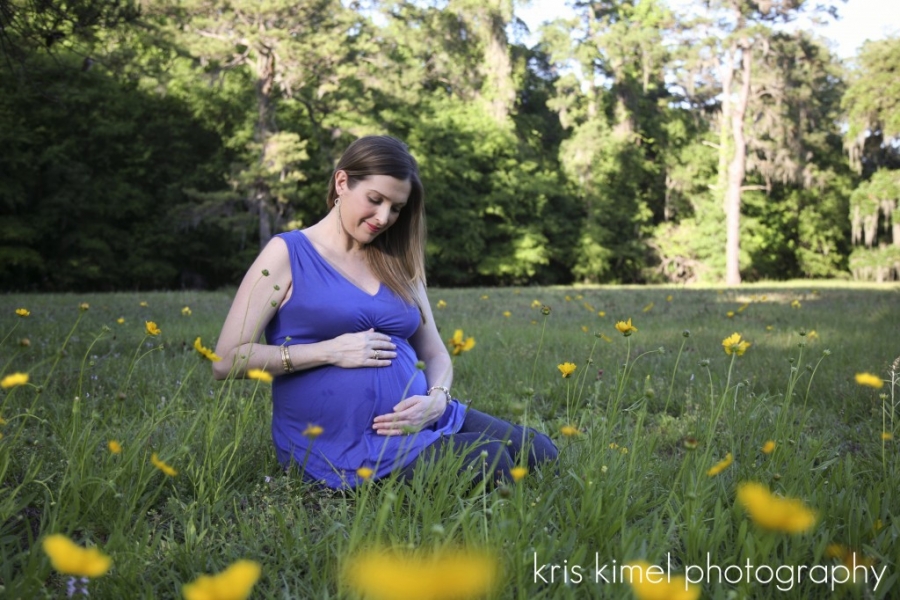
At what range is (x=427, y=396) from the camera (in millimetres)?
2242

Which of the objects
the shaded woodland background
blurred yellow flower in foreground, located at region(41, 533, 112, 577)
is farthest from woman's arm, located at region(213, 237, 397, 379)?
the shaded woodland background

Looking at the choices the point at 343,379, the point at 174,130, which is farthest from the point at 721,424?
the point at 174,130

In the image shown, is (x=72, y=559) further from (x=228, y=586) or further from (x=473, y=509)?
(x=473, y=509)

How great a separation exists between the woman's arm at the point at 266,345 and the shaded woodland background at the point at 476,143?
449 inches

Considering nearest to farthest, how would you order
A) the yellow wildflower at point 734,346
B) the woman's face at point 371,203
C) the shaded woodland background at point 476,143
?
the yellow wildflower at point 734,346 < the woman's face at point 371,203 < the shaded woodland background at point 476,143

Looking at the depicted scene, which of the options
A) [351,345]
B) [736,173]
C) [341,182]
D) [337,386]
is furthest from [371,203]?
[736,173]

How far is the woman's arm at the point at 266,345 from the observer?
2.15m

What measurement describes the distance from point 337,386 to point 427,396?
0.91 ft

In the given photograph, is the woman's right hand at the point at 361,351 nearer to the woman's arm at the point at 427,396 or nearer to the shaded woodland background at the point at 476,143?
the woman's arm at the point at 427,396

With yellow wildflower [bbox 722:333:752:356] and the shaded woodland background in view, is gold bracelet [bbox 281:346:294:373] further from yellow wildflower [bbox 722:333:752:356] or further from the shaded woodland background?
the shaded woodland background

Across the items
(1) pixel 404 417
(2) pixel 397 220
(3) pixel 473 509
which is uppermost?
(2) pixel 397 220

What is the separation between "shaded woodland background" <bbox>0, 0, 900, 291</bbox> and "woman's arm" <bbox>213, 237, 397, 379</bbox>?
11.4 m

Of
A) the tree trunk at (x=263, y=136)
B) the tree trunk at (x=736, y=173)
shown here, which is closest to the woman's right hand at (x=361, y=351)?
the tree trunk at (x=263, y=136)

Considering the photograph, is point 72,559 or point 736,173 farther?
point 736,173
